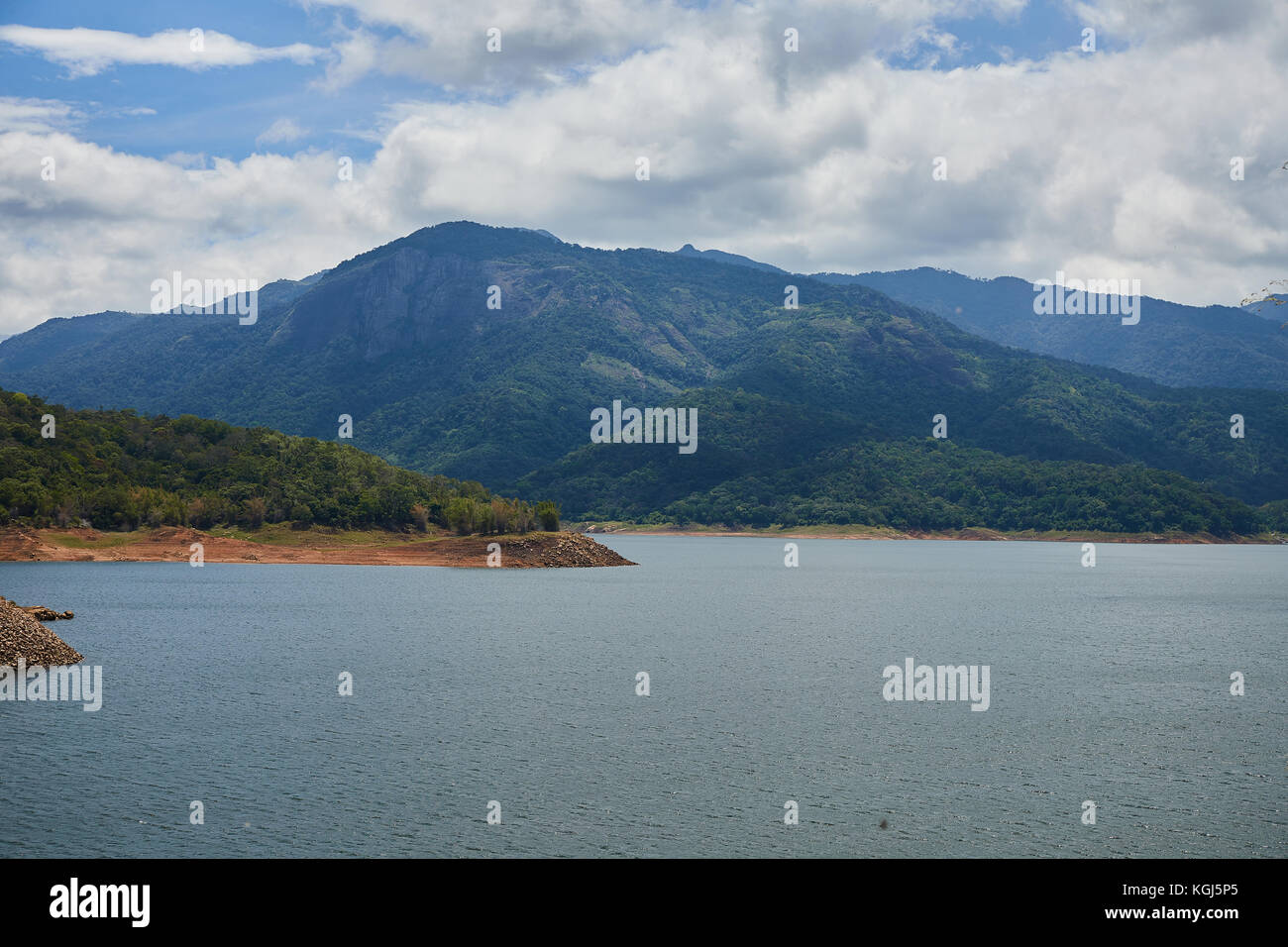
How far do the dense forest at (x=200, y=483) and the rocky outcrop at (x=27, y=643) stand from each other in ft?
329

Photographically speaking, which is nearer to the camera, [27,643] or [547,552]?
[27,643]

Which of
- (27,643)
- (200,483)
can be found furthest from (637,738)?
(200,483)

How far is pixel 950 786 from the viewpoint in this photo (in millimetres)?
35000

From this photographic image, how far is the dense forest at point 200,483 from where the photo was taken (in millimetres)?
151500

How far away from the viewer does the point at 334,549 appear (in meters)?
158

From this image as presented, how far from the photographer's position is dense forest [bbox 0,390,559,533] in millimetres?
151500

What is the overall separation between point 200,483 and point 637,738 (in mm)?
149210
